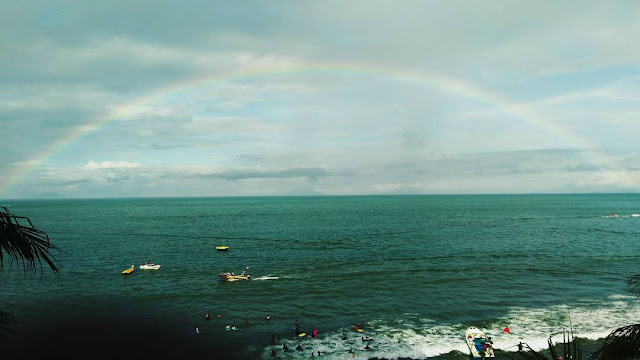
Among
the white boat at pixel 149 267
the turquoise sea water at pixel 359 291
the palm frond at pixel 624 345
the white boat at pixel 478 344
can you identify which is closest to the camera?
the palm frond at pixel 624 345

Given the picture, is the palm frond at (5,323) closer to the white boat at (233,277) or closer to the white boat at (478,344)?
the white boat at (478,344)

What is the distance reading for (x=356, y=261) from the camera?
285 feet

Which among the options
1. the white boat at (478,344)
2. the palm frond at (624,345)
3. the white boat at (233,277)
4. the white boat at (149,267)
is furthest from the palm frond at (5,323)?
the white boat at (149,267)

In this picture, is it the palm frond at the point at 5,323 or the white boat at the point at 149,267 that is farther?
the white boat at the point at 149,267

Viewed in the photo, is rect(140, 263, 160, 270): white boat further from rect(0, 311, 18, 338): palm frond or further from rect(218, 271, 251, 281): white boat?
rect(0, 311, 18, 338): palm frond

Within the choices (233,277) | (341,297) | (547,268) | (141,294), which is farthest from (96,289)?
(547,268)

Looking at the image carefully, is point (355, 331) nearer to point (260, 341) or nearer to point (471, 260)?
point (260, 341)

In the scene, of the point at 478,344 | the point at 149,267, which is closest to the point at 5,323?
the point at 478,344

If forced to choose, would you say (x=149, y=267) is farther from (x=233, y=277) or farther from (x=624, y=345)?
(x=624, y=345)

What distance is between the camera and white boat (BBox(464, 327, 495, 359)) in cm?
4006

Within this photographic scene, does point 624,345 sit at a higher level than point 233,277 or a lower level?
higher

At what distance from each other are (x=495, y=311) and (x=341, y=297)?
20.9 meters

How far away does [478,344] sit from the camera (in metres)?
41.1

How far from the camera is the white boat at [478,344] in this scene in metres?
40.1
